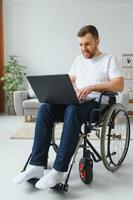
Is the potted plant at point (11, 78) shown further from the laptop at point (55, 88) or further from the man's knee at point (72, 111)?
the man's knee at point (72, 111)

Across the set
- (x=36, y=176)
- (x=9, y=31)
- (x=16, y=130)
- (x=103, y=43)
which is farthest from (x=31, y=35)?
(x=36, y=176)

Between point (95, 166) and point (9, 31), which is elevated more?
point (9, 31)

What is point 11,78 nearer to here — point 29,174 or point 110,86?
point 110,86

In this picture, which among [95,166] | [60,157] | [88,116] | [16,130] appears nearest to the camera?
[60,157]

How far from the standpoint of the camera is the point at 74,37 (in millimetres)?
5277

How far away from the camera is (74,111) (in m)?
1.84

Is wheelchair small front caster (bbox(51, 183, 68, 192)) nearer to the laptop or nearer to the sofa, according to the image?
the laptop

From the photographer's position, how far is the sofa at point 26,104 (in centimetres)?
428

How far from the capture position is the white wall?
517cm

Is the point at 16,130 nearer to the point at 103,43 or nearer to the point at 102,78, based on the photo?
the point at 102,78

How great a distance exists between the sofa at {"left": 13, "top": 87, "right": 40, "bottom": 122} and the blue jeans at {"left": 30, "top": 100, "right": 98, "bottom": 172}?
2285mm

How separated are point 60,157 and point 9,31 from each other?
13.1 feet

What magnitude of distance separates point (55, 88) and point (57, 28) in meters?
3.61

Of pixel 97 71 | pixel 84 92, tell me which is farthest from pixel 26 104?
pixel 84 92
